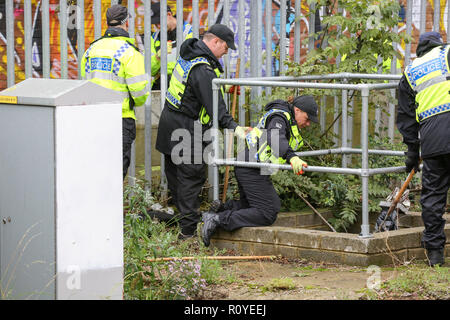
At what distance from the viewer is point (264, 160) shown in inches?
288

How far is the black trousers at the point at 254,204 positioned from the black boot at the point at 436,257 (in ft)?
4.55

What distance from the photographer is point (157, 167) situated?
29.3 ft

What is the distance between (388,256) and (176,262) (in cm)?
189

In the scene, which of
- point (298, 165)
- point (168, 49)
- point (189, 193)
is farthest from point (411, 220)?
point (168, 49)

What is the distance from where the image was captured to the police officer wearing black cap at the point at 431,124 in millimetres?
6395

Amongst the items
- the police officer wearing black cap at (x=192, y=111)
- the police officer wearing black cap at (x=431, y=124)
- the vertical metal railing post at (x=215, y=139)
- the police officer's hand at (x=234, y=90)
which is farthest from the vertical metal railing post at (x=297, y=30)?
the police officer wearing black cap at (x=431, y=124)

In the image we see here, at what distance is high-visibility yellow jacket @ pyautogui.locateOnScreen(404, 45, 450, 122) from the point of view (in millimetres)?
6387

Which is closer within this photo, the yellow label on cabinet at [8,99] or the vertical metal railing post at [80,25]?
the yellow label on cabinet at [8,99]

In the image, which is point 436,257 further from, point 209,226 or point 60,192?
point 60,192

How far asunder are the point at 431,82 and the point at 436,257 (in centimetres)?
133

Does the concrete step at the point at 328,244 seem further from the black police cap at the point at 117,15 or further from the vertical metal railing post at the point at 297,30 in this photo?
the vertical metal railing post at the point at 297,30

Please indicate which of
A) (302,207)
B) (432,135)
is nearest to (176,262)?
(432,135)
